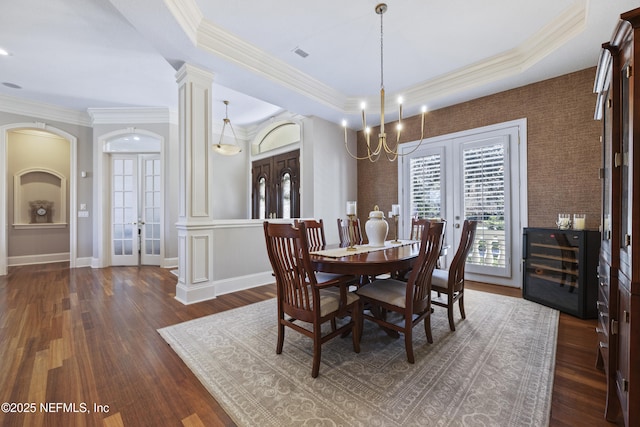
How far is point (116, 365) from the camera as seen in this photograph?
1854mm

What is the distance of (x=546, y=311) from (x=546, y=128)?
220cm

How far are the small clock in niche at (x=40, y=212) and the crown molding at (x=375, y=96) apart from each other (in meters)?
5.85

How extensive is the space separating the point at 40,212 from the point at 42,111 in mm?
2247

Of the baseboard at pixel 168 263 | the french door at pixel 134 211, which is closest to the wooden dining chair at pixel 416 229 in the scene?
the baseboard at pixel 168 263

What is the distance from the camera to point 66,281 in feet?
13.5

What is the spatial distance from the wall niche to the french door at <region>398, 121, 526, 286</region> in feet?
25.2

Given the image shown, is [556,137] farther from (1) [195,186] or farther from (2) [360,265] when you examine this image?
(1) [195,186]

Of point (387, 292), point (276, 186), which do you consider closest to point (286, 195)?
point (276, 186)

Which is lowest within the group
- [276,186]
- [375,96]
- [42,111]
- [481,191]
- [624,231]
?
[624,231]

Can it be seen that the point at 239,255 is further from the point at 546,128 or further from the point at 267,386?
the point at 546,128

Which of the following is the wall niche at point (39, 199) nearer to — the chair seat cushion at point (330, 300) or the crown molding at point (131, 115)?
the crown molding at point (131, 115)

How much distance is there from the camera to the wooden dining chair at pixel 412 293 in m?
1.85

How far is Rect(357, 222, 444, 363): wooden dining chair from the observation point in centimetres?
185

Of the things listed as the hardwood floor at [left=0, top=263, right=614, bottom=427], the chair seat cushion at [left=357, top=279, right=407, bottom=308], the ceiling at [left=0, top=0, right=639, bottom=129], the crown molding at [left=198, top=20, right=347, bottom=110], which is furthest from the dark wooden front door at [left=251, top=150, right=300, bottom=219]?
the chair seat cushion at [left=357, top=279, right=407, bottom=308]
